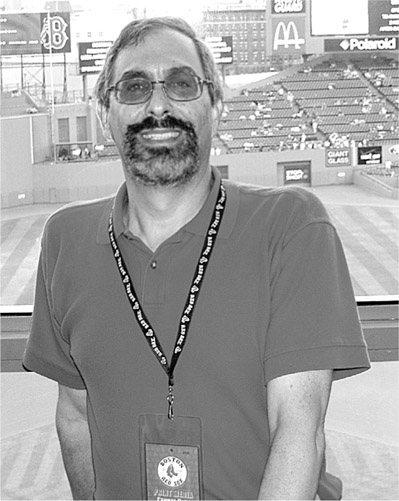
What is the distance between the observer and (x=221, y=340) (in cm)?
120

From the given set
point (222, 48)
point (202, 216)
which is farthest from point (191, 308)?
point (222, 48)

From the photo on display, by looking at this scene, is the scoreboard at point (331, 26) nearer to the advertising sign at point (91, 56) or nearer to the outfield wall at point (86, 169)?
the outfield wall at point (86, 169)

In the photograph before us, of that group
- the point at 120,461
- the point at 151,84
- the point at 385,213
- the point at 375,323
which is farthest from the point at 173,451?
the point at 385,213

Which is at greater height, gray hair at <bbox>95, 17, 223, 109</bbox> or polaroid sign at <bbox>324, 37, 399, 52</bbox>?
polaroid sign at <bbox>324, 37, 399, 52</bbox>

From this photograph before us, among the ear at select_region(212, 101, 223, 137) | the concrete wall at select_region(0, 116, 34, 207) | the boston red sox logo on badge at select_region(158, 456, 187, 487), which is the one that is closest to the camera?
the boston red sox logo on badge at select_region(158, 456, 187, 487)

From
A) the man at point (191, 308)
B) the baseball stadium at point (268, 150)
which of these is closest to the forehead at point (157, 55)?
the man at point (191, 308)

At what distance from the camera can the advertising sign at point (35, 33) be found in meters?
2.56

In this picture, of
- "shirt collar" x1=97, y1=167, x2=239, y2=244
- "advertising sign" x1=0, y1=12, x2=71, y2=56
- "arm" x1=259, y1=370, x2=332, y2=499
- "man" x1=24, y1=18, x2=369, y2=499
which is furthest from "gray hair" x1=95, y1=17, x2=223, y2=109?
"advertising sign" x1=0, y1=12, x2=71, y2=56

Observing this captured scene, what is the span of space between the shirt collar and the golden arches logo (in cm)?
124

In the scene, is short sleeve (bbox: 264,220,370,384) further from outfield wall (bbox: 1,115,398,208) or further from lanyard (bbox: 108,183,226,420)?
outfield wall (bbox: 1,115,398,208)

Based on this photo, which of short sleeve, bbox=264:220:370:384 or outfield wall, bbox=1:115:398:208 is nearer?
short sleeve, bbox=264:220:370:384

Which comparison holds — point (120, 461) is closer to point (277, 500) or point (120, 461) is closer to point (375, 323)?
point (277, 500)

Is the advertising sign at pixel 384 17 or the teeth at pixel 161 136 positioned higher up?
the advertising sign at pixel 384 17

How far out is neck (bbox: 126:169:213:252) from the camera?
4.24 ft
